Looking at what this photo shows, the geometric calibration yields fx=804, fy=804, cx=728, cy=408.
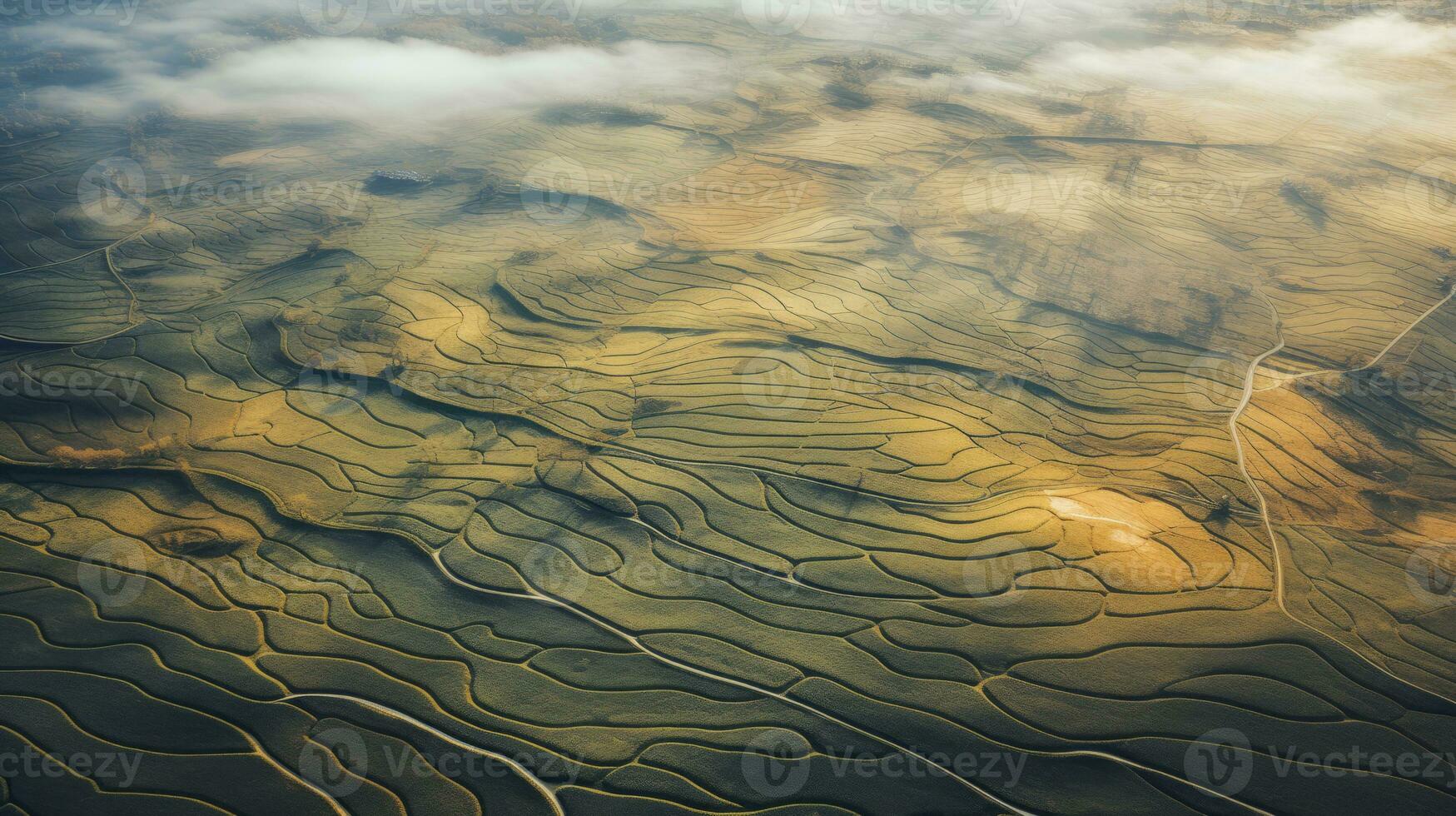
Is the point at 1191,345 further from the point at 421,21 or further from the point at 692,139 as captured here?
the point at 421,21

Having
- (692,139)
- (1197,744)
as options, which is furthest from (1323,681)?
(692,139)

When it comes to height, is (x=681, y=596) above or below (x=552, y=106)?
below

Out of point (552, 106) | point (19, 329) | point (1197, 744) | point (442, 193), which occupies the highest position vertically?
point (552, 106)

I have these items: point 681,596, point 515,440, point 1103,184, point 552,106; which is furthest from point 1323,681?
point 552,106

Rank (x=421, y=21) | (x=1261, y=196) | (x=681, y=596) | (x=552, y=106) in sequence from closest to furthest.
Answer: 1. (x=681, y=596)
2. (x=1261, y=196)
3. (x=552, y=106)
4. (x=421, y=21)

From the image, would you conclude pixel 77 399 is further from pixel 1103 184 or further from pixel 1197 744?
pixel 1103 184

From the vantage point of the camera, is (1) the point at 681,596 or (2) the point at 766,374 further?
(2) the point at 766,374

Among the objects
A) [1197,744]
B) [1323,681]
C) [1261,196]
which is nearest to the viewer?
[1197,744]
